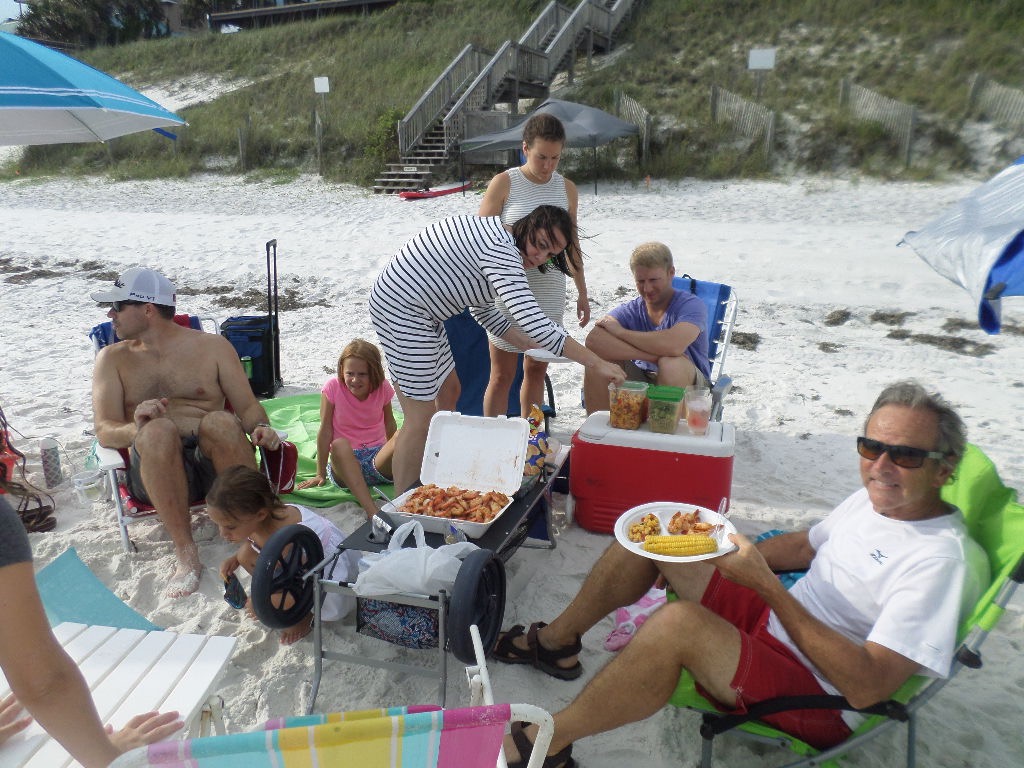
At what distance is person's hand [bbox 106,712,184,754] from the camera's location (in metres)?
1.57

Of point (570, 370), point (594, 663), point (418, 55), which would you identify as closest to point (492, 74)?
point (418, 55)

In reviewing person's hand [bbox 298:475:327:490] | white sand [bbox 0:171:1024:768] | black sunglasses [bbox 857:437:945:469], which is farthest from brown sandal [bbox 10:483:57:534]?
black sunglasses [bbox 857:437:945:469]

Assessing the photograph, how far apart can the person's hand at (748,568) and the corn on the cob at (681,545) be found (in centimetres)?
16

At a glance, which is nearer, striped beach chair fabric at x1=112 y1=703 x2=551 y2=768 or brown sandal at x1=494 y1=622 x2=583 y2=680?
striped beach chair fabric at x1=112 y1=703 x2=551 y2=768

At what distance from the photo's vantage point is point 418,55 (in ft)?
76.5

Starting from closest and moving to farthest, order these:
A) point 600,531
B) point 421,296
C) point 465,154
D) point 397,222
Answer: point 421,296 < point 600,531 < point 397,222 < point 465,154

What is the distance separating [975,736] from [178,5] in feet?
172

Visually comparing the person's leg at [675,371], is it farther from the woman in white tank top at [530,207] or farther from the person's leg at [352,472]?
the person's leg at [352,472]

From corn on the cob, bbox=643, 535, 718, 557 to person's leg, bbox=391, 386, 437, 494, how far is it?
1.50m

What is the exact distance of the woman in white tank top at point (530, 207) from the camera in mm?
4012

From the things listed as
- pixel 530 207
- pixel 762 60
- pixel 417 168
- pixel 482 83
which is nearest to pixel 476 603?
pixel 530 207

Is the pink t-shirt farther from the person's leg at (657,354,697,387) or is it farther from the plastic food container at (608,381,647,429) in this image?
the person's leg at (657,354,697,387)

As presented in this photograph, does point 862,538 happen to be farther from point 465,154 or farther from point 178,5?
point 178,5

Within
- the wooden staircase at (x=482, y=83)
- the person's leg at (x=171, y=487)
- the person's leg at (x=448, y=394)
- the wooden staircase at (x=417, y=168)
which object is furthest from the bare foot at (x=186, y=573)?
the wooden staircase at (x=482, y=83)
